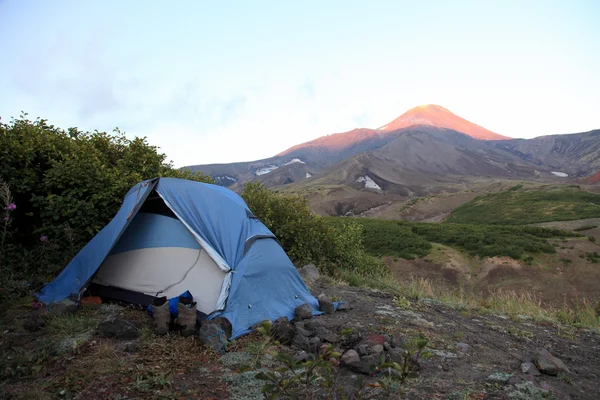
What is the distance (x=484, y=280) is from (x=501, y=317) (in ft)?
53.3

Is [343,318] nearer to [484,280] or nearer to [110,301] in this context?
[110,301]

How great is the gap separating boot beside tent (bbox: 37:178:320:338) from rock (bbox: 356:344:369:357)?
1.74m

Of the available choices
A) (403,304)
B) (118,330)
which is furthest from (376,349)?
(118,330)

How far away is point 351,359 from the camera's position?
14.5ft

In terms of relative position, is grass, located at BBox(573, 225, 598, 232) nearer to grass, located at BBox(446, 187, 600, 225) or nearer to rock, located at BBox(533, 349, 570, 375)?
grass, located at BBox(446, 187, 600, 225)

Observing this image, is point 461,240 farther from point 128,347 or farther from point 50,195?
point 128,347

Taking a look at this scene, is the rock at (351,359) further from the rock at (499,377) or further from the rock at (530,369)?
the rock at (530,369)

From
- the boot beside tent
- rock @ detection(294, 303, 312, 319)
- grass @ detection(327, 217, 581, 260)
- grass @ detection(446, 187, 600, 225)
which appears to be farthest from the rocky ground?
grass @ detection(446, 187, 600, 225)

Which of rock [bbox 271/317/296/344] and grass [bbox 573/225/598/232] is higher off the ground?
rock [bbox 271/317/296/344]

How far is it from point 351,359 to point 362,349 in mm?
271

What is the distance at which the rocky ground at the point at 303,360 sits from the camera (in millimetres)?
3846

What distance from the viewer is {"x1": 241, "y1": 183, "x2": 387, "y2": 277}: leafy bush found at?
12.7 m

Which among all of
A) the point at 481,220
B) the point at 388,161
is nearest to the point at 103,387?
the point at 481,220

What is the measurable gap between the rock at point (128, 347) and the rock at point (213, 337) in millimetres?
767
